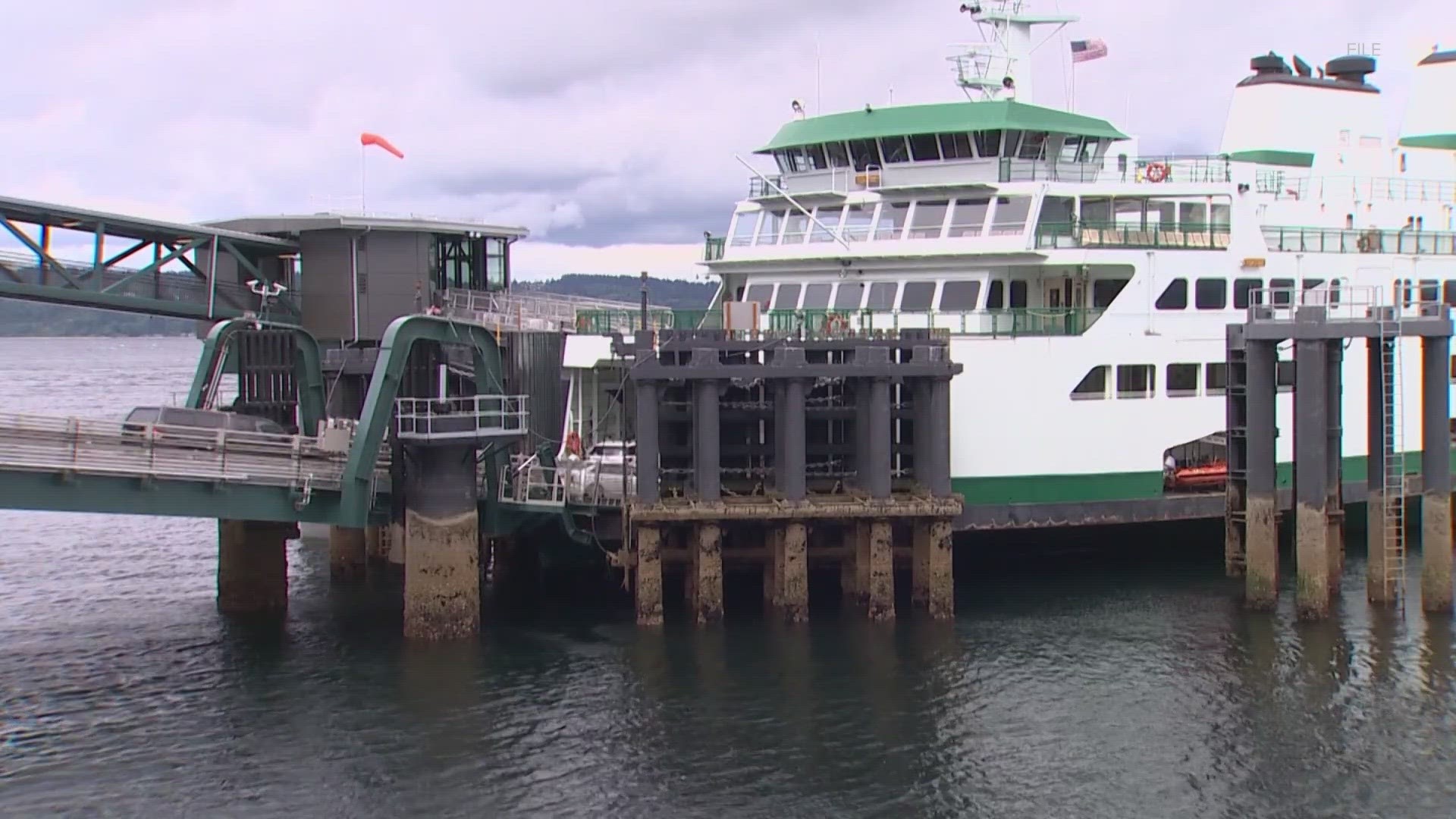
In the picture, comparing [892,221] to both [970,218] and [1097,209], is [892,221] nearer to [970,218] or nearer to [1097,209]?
[970,218]

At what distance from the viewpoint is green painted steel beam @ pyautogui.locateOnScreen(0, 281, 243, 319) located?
36250 millimetres

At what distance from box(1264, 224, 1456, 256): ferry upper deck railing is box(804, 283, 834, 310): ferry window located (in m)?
12.3

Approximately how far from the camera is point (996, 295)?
119 ft

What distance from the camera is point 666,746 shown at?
79.0 feet

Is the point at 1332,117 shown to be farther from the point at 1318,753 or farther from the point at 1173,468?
the point at 1318,753

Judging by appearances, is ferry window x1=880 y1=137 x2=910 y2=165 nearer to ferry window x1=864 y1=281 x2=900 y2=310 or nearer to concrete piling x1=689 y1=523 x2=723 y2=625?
ferry window x1=864 y1=281 x2=900 y2=310

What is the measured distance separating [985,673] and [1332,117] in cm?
2705

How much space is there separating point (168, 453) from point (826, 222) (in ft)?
59.7

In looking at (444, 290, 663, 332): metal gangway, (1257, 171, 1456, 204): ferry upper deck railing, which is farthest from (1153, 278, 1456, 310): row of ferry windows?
(444, 290, 663, 332): metal gangway

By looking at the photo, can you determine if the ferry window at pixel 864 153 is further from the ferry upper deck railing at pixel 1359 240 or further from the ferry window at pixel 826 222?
the ferry upper deck railing at pixel 1359 240

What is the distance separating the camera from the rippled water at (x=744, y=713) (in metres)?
22.2

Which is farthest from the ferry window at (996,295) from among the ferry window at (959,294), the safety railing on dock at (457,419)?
the safety railing on dock at (457,419)

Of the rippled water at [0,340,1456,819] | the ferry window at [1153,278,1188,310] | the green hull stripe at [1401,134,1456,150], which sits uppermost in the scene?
the green hull stripe at [1401,134,1456,150]

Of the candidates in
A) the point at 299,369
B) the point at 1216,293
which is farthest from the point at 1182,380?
the point at 299,369
